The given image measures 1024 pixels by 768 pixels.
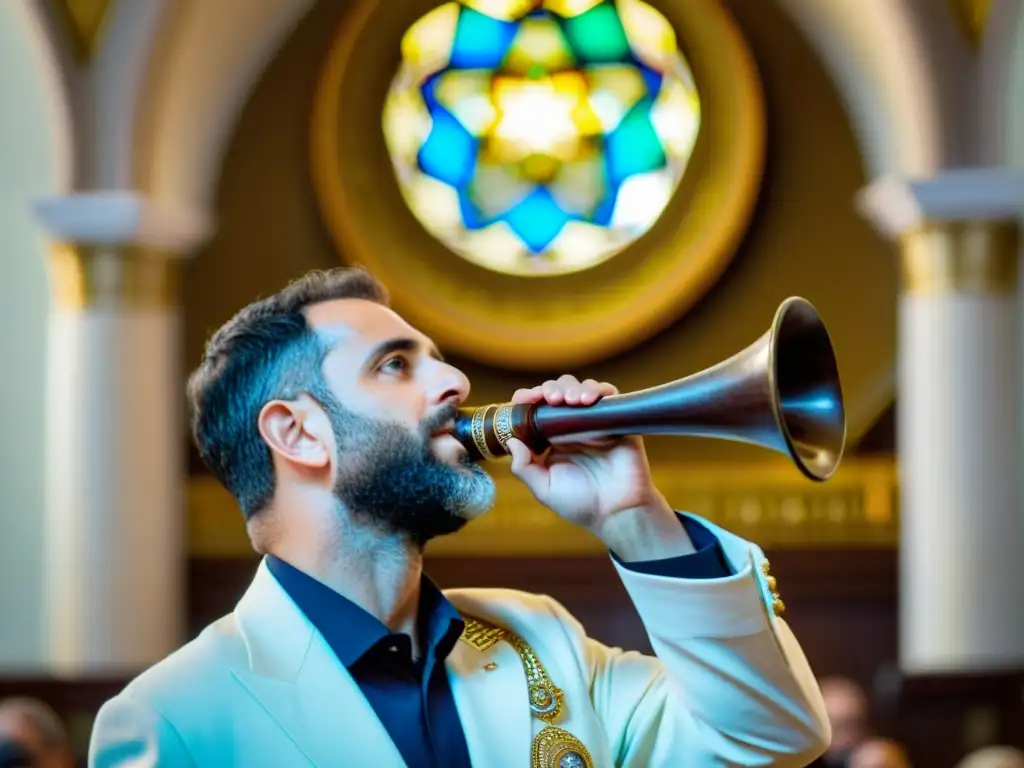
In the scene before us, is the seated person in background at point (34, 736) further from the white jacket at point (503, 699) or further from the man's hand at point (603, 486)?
the man's hand at point (603, 486)

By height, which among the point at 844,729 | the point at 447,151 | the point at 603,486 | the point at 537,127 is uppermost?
the point at 537,127

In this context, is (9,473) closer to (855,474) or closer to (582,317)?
(582,317)

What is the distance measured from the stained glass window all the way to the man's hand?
21.3ft

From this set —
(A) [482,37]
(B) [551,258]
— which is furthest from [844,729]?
(A) [482,37]

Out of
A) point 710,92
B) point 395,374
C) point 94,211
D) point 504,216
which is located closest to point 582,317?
point 504,216

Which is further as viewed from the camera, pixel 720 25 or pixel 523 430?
pixel 720 25

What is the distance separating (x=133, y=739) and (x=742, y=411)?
88 cm

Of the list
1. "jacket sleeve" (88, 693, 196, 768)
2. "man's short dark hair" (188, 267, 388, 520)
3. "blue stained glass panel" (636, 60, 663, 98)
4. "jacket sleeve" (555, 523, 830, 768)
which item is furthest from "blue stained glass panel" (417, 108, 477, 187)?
Result: "jacket sleeve" (88, 693, 196, 768)

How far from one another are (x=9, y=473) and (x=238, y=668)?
652 centimetres

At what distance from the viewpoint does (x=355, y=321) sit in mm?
2342

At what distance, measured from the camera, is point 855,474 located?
827 cm

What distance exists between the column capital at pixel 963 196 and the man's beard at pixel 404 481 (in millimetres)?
5881

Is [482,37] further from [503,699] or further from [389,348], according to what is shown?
[503,699]

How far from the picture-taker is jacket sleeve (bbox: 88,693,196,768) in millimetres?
2020
